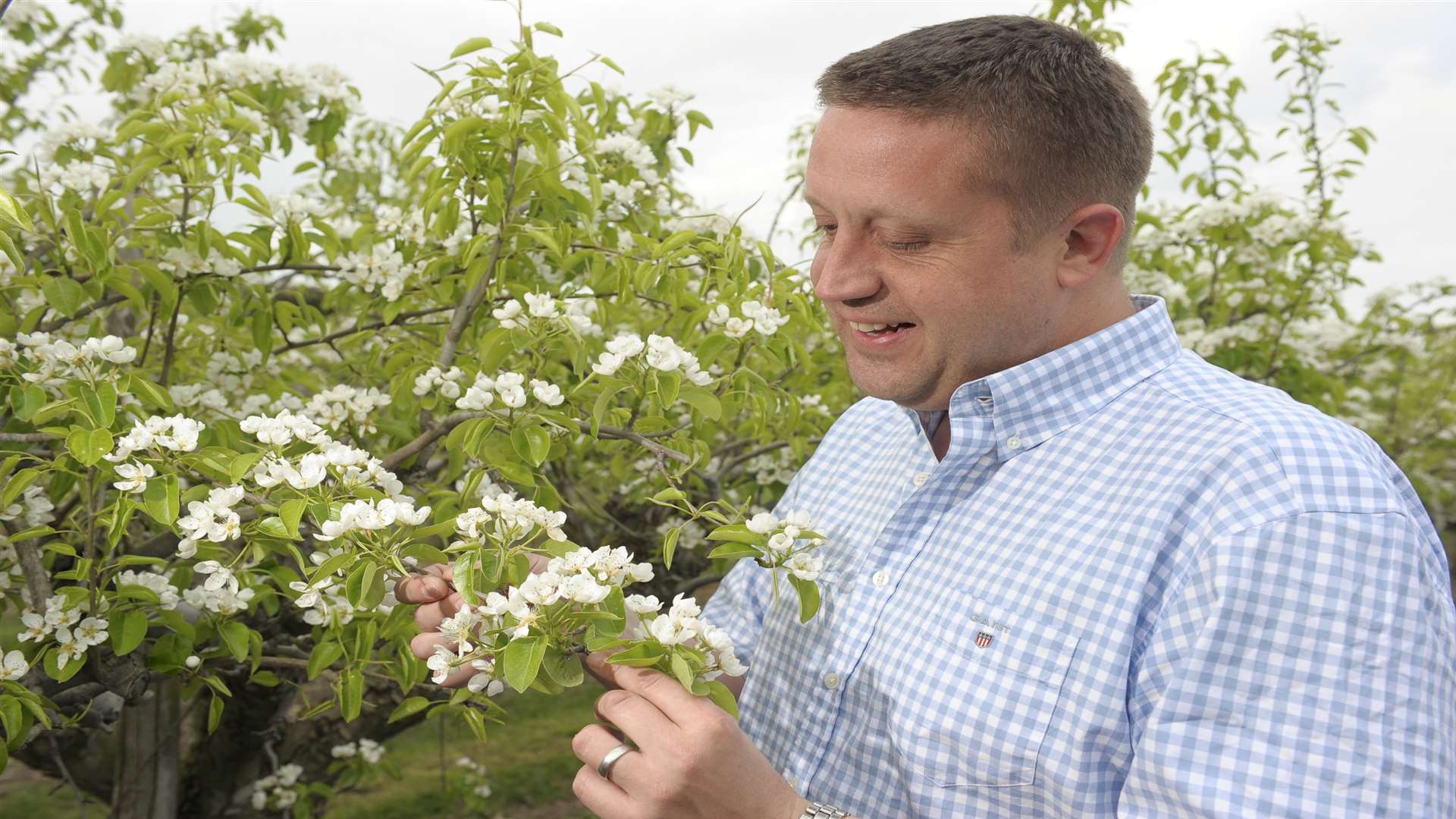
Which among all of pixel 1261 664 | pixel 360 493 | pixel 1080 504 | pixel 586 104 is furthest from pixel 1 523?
pixel 1261 664

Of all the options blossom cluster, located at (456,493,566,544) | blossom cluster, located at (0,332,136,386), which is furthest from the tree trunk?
blossom cluster, located at (456,493,566,544)

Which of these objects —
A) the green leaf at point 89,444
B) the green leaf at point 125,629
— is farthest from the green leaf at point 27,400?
the green leaf at point 125,629

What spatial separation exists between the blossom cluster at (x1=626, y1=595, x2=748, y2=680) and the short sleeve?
0.51 meters

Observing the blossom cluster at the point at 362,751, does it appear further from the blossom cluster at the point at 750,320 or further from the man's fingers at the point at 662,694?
the man's fingers at the point at 662,694

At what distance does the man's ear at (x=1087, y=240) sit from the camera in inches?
64.7

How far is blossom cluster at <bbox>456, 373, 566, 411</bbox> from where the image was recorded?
1.96 meters

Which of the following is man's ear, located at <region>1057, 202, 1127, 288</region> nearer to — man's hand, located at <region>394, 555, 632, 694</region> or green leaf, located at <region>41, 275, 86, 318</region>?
man's hand, located at <region>394, 555, 632, 694</region>

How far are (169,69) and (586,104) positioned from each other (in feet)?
3.85

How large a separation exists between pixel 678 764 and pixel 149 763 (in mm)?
2726

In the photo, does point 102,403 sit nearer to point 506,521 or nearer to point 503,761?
point 506,521

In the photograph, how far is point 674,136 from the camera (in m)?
3.60

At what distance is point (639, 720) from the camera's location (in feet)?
4.51

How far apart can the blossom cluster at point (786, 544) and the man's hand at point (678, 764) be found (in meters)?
0.32

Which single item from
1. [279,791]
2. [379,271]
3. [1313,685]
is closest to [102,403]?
[379,271]
